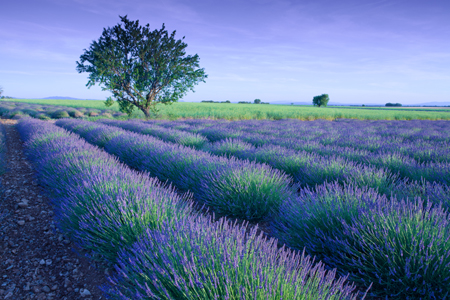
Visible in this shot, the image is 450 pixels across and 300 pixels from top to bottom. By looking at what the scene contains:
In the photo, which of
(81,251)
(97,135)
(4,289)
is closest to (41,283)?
(4,289)

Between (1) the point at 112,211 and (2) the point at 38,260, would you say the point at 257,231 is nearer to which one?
(1) the point at 112,211

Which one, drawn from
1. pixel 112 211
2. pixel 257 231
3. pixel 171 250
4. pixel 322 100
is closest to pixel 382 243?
pixel 257 231

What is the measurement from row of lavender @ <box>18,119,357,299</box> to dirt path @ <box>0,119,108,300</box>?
0.50 feet

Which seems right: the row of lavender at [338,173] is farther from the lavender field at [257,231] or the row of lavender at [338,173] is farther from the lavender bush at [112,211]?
the lavender bush at [112,211]

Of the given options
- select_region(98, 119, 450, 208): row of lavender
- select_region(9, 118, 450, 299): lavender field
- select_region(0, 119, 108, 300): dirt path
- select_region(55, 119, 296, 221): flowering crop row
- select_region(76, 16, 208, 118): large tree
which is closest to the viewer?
select_region(9, 118, 450, 299): lavender field

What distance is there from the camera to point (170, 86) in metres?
15.7

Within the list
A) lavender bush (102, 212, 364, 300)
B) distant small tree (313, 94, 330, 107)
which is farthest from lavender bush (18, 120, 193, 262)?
distant small tree (313, 94, 330, 107)

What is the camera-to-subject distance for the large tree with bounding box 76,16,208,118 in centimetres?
1362

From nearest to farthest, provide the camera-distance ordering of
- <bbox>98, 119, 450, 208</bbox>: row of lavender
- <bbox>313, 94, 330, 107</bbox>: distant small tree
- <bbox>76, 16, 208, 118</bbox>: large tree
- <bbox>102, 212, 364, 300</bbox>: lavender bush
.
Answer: <bbox>102, 212, 364, 300</bbox>: lavender bush
<bbox>98, 119, 450, 208</bbox>: row of lavender
<bbox>76, 16, 208, 118</bbox>: large tree
<bbox>313, 94, 330, 107</bbox>: distant small tree

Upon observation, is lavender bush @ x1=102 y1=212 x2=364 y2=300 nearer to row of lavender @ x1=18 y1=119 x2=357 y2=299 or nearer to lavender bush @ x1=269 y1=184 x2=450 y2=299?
row of lavender @ x1=18 y1=119 x2=357 y2=299

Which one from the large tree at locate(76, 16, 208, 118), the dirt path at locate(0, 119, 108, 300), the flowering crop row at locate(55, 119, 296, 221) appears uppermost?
the large tree at locate(76, 16, 208, 118)

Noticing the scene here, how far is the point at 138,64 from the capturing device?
14375 millimetres

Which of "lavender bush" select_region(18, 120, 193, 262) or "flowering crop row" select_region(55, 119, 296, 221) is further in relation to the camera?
"flowering crop row" select_region(55, 119, 296, 221)

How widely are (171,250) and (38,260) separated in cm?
172
